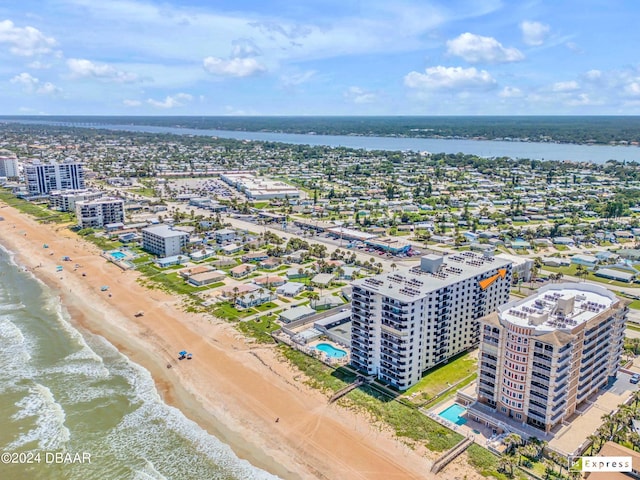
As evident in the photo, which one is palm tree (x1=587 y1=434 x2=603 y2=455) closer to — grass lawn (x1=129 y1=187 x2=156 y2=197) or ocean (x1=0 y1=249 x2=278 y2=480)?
ocean (x1=0 y1=249 x2=278 y2=480)

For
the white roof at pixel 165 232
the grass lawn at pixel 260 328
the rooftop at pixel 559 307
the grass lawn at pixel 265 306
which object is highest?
the rooftop at pixel 559 307

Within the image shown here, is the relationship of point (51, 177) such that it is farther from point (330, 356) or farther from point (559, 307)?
point (559, 307)

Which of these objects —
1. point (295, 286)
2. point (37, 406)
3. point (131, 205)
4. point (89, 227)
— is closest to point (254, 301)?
point (295, 286)

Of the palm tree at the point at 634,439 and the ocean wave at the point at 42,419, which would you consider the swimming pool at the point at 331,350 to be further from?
the palm tree at the point at 634,439

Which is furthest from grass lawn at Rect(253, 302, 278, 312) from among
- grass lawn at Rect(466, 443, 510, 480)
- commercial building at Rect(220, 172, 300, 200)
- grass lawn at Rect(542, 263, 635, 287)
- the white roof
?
commercial building at Rect(220, 172, 300, 200)

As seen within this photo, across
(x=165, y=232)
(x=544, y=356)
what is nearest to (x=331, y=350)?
(x=544, y=356)

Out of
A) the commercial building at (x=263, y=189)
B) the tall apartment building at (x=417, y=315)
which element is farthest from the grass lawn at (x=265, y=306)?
the commercial building at (x=263, y=189)
